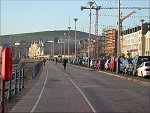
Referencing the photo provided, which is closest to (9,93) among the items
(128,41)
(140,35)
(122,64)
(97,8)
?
(122,64)

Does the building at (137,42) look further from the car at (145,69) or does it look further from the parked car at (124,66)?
the car at (145,69)

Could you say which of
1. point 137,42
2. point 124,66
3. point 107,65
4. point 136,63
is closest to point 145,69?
point 136,63

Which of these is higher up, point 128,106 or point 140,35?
point 140,35

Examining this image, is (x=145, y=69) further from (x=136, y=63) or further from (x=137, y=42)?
(x=137, y=42)

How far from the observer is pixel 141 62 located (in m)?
39.3

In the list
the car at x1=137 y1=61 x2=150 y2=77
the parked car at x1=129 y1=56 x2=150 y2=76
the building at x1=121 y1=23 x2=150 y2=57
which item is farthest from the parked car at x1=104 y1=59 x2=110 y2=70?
the building at x1=121 y1=23 x2=150 y2=57

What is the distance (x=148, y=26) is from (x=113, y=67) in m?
100

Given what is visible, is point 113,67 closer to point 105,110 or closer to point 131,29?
point 105,110

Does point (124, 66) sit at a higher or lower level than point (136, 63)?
lower

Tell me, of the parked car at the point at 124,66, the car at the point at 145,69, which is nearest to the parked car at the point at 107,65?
the parked car at the point at 124,66

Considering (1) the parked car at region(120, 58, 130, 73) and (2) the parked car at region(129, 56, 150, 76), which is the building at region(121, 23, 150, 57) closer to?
(1) the parked car at region(120, 58, 130, 73)

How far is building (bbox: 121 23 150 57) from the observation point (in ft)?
459

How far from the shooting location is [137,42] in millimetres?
149875

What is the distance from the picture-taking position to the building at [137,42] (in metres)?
140
